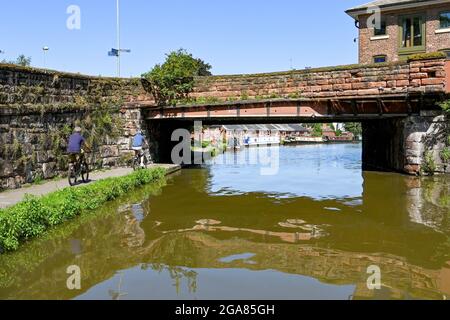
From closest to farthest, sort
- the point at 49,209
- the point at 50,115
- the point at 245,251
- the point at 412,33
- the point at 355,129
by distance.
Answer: the point at 245,251 → the point at 49,209 → the point at 50,115 → the point at 412,33 → the point at 355,129

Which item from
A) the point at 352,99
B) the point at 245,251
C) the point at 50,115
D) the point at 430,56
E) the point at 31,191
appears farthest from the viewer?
the point at 352,99

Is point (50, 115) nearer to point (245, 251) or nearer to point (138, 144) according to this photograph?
point (138, 144)

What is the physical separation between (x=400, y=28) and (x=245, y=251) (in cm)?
2727

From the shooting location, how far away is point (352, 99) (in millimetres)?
18812

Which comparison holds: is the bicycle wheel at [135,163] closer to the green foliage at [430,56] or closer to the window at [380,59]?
the green foliage at [430,56]

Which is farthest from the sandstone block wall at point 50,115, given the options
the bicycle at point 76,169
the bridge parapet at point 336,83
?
the bridge parapet at point 336,83

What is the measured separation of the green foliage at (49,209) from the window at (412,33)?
2358 centimetres

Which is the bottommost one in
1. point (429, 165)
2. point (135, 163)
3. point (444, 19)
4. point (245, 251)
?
point (245, 251)

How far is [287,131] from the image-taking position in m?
80.5

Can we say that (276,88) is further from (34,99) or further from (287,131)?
(287,131)

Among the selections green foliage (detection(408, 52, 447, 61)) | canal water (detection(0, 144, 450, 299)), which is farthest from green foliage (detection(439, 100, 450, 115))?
canal water (detection(0, 144, 450, 299))

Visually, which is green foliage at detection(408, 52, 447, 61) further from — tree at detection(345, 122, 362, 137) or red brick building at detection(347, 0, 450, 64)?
tree at detection(345, 122, 362, 137)

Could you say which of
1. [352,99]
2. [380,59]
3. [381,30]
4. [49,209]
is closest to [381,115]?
[352,99]

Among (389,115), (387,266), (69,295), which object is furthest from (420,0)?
(69,295)
